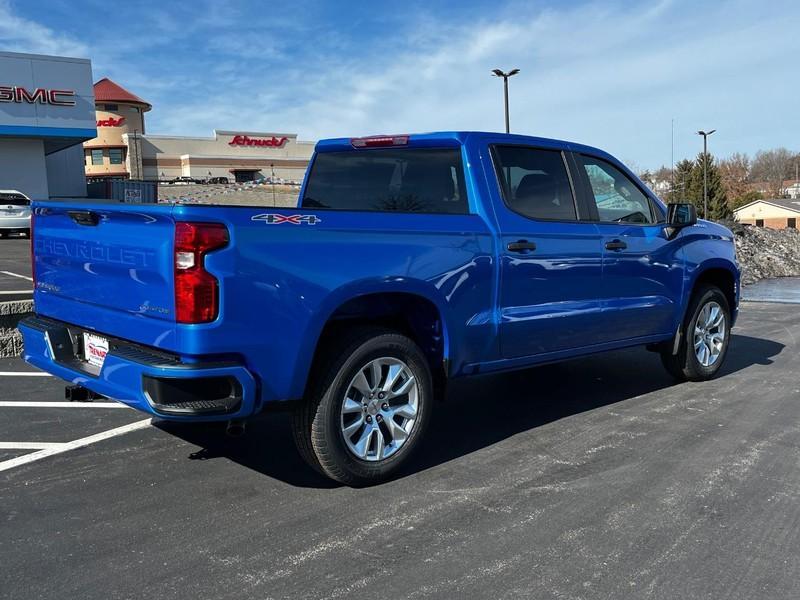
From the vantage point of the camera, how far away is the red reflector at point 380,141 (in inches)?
193

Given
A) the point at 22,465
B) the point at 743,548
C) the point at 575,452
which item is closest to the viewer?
the point at 743,548

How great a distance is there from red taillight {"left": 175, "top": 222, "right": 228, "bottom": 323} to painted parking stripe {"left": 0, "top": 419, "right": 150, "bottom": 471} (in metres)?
1.82

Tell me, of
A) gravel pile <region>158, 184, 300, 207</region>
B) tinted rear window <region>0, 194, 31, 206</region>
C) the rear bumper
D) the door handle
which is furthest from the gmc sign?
the door handle

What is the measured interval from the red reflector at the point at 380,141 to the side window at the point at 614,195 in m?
1.38

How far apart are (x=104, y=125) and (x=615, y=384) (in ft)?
206

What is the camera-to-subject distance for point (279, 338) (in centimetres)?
348

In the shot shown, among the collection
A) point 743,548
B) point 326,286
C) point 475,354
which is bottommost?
point 743,548

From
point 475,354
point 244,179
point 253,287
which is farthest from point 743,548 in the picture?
point 244,179

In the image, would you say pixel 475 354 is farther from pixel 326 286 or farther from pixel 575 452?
pixel 326 286

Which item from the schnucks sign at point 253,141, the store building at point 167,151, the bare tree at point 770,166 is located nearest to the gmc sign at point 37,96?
the store building at point 167,151

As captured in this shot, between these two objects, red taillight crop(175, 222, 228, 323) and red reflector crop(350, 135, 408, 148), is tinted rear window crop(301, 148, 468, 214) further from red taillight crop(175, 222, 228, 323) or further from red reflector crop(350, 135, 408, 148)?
red taillight crop(175, 222, 228, 323)

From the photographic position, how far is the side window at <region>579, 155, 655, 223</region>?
5.40 m

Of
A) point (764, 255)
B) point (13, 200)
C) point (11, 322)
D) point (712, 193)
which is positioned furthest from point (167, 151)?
point (11, 322)

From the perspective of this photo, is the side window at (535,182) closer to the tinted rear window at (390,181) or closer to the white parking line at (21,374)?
the tinted rear window at (390,181)
